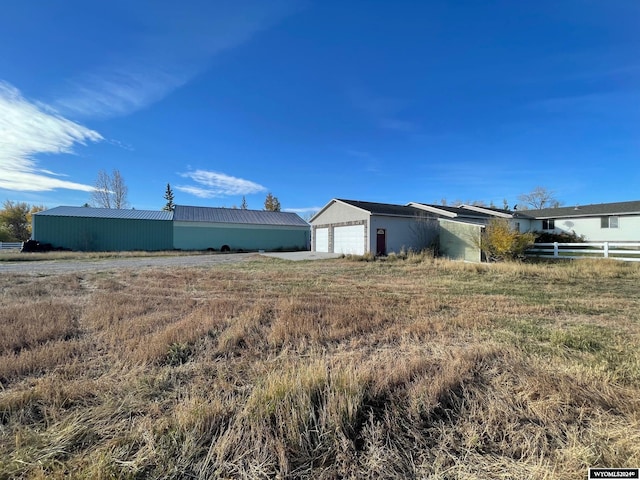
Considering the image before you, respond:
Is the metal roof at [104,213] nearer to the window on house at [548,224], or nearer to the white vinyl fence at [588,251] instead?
the white vinyl fence at [588,251]

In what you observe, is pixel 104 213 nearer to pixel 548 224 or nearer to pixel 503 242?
pixel 503 242

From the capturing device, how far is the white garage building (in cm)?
2028

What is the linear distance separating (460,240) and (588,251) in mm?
6070

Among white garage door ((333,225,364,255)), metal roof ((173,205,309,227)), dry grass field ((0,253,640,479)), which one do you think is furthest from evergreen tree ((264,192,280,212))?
dry grass field ((0,253,640,479))

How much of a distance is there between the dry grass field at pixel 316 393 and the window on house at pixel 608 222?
24626 millimetres

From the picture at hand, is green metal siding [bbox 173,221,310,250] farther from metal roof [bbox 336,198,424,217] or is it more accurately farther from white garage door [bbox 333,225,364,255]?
metal roof [bbox 336,198,424,217]

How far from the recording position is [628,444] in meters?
2.09

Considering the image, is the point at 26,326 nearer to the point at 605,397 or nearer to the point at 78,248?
the point at 605,397

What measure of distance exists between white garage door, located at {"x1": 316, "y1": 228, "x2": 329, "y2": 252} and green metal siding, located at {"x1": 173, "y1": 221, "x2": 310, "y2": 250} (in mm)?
9025

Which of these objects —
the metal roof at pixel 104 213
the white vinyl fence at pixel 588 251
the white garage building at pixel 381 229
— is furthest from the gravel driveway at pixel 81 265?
the white vinyl fence at pixel 588 251

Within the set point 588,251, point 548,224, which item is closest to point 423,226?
point 588,251

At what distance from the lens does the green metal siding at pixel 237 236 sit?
102 ft

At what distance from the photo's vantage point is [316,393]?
269 centimetres

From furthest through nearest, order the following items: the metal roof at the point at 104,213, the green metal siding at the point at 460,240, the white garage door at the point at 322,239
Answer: the metal roof at the point at 104,213 → the white garage door at the point at 322,239 → the green metal siding at the point at 460,240
